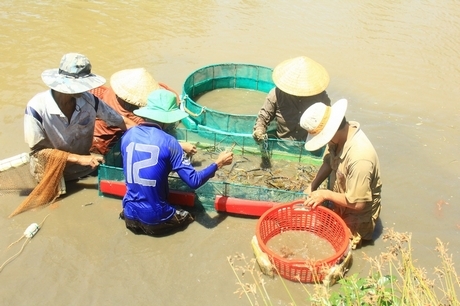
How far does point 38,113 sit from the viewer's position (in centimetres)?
402

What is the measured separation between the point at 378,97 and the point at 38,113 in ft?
17.7

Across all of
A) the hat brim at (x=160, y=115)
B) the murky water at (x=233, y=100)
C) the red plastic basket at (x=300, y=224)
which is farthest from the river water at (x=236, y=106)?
the hat brim at (x=160, y=115)

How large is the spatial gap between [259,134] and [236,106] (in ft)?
5.80

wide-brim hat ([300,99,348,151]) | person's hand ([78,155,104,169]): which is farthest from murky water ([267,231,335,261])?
person's hand ([78,155,104,169])

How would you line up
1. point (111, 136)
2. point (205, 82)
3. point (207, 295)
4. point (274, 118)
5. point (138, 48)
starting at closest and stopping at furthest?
point (207, 295) < point (111, 136) < point (274, 118) < point (205, 82) < point (138, 48)

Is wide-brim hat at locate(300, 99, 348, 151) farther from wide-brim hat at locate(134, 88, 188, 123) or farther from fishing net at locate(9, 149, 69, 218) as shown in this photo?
fishing net at locate(9, 149, 69, 218)

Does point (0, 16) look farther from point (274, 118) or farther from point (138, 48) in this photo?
point (274, 118)

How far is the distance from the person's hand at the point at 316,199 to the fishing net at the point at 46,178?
8.09ft

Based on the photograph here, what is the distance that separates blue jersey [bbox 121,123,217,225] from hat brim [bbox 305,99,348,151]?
967 mm

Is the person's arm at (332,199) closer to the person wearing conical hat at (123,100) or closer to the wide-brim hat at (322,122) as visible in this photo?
the wide-brim hat at (322,122)

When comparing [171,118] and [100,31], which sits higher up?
[171,118]

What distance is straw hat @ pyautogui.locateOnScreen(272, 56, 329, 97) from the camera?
16.1 ft

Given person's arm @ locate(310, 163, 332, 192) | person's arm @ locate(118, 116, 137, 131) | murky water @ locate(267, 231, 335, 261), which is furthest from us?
person's arm @ locate(118, 116, 137, 131)

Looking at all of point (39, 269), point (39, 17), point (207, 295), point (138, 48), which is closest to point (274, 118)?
point (207, 295)
